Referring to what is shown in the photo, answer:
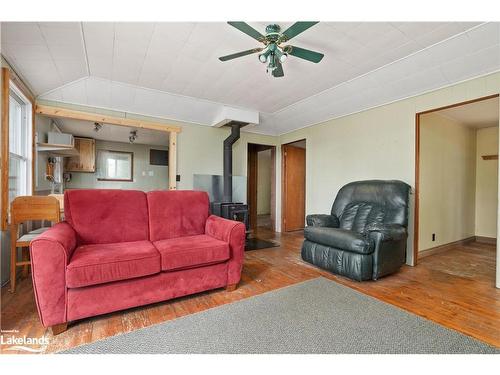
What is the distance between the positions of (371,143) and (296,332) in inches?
121

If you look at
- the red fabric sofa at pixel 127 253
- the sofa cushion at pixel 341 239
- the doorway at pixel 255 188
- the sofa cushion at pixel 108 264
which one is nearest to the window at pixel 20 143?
the red fabric sofa at pixel 127 253

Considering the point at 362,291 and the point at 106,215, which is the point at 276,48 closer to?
the point at 106,215

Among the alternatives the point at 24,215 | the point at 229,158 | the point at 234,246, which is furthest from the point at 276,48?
the point at 24,215

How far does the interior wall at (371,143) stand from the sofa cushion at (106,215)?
3.19 meters

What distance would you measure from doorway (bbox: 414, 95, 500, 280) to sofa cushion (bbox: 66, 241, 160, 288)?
3.25 m

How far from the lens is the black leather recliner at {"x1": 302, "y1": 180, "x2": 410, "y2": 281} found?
242cm

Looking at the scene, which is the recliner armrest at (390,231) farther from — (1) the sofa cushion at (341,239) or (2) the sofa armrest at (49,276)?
(2) the sofa armrest at (49,276)

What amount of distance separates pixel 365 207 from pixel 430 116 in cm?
188

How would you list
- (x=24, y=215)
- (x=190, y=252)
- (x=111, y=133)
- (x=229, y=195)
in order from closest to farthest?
(x=190, y=252) < (x=24, y=215) < (x=229, y=195) < (x=111, y=133)

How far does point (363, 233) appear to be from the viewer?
8.81 ft

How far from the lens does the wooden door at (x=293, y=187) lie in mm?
5406

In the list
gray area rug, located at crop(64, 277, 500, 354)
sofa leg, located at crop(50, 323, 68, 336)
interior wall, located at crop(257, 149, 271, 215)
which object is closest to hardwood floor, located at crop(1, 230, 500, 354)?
sofa leg, located at crop(50, 323, 68, 336)

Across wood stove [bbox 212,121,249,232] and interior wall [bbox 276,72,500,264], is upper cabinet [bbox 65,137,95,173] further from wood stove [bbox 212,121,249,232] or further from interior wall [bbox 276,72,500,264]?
interior wall [bbox 276,72,500,264]
